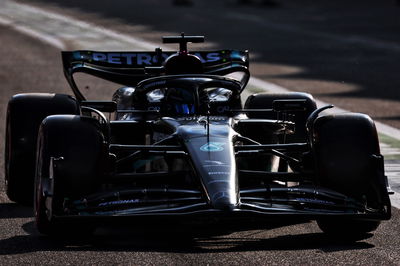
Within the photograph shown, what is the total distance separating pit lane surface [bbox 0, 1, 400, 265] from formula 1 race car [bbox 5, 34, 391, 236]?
0.65 ft

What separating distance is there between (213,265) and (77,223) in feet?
4.04

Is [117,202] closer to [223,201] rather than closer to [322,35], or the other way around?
[223,201]

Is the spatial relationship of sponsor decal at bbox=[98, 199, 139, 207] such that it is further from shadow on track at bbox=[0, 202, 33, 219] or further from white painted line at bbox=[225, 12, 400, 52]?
white painted line at bbox=[225, 12, 400, 52]

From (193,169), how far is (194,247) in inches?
25.3

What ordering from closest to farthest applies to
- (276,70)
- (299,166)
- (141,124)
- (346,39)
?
1. (299,166)
2. (141,124)
3. (276,70)
4. (346,39)

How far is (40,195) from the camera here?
967cm

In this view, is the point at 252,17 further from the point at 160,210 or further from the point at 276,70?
the point at 160,210

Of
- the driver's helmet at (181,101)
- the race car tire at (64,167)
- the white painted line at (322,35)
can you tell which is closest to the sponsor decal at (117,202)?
the race car tire at (64,167)

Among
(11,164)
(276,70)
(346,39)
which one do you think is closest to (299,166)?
(11,164)

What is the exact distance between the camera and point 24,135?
11.6 metres

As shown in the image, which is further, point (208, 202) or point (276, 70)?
point (276, 70)

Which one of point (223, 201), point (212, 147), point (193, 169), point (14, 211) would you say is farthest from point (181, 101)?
point (223, 201)

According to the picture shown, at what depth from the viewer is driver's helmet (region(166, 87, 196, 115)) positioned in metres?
11.7

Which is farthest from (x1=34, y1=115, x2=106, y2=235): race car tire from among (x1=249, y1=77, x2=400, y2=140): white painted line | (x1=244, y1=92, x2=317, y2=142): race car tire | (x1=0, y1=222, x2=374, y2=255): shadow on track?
(x1=249, y1=77, x2=400, y2=140): white painted line
